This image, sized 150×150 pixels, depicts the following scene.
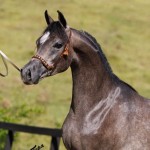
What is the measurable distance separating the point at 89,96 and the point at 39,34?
11070mm

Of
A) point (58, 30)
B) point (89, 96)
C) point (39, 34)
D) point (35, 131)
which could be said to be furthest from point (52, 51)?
point (39, 34)

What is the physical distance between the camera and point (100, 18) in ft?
53.8

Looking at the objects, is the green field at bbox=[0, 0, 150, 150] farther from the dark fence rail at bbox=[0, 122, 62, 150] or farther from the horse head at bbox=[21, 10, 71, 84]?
the horse head at bbox=[21, 10, 71, 84]

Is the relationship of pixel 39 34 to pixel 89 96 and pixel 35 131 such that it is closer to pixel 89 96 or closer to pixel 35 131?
pixel 35 131

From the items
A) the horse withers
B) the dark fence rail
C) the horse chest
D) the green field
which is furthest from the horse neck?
the green field

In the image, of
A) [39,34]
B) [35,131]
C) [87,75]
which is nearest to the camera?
[87,75]

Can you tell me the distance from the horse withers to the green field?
14.7 feet

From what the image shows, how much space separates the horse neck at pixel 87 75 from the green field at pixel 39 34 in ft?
14.7

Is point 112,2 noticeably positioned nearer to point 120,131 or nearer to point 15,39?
point 15,39

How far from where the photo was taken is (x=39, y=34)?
1473cm

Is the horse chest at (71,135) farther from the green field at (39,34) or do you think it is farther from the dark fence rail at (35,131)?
the green field at (39,34)

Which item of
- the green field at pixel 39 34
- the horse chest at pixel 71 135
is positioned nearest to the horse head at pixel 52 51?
the horse chest at pixel 71 135

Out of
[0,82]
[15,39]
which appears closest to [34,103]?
[0,82]

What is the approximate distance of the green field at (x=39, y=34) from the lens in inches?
427
